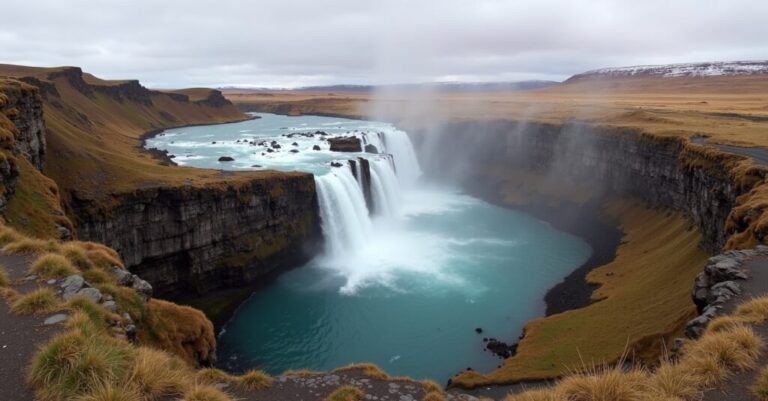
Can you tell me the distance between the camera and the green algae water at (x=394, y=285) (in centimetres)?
3559

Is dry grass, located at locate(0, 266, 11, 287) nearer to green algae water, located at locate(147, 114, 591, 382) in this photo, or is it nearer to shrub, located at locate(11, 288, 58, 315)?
shrub, located at locate(11, 288, 58, 315)

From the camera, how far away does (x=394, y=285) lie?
4609 centimetres

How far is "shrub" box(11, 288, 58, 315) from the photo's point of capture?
43.5 ft

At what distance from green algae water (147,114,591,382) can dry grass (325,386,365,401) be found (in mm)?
19474

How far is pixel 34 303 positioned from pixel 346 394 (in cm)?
872

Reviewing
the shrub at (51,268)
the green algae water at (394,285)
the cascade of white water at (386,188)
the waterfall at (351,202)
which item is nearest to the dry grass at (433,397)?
the shrub at (51,268)

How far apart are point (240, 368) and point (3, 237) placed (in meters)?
18.4

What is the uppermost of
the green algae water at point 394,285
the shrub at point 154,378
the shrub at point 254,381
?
the shrub at point 154,378

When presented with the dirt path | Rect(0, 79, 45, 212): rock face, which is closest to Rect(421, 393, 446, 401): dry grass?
the dirt path

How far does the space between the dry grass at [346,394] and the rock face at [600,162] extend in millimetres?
30888

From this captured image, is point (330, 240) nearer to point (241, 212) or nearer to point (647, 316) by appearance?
point (241, 212)

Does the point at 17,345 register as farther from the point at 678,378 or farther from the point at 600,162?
the point at 600,162

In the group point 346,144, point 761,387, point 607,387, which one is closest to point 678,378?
point 761,387

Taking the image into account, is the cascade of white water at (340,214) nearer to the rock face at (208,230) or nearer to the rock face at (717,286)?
the rock face at (208,230)
